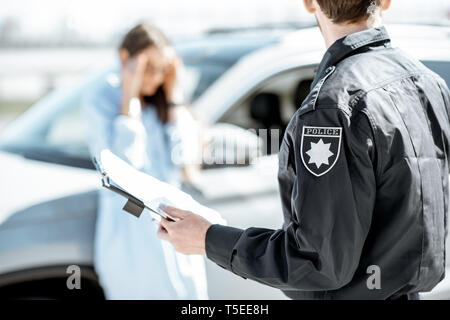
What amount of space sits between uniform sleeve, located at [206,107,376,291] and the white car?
33.9 inches

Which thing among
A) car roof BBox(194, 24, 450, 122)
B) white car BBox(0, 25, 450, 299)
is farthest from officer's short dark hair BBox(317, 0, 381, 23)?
car roof BBox(194, 24, 450, 122)

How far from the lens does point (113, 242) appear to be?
243 cm

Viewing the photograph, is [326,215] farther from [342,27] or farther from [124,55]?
[124,55]

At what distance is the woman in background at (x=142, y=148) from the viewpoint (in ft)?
7.90

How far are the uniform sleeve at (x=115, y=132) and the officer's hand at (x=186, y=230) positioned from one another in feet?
3.33

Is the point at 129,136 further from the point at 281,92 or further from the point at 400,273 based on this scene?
the point at 400,273

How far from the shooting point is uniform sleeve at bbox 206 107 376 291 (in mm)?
1229

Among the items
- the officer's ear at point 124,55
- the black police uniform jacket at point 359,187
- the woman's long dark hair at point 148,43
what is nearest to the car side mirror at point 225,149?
the woman's long dark hair at point 148,43

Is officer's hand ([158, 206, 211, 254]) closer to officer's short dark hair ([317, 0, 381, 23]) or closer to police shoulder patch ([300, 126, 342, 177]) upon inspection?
police shoulder patch ([300, 126, 342, 177])

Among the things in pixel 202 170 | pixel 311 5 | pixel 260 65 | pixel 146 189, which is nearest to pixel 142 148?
pixel 202 170

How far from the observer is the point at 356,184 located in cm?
125

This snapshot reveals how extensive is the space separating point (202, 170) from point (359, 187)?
1.45 m

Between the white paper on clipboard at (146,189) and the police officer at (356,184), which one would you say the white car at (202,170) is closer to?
the police officer at (356,184)
